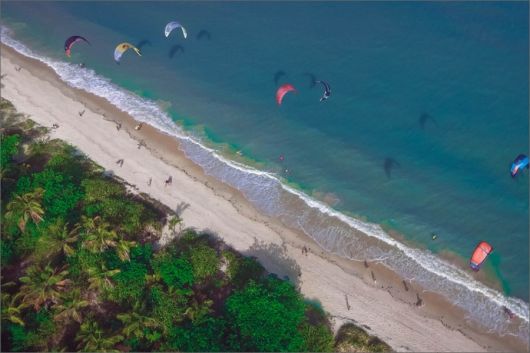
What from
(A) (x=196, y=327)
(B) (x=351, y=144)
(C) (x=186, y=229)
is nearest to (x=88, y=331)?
(A) (x=196, y=327)

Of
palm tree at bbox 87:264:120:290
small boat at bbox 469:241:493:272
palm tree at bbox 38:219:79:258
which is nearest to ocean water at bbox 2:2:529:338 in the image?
small boat at bbox 469:241:493:272

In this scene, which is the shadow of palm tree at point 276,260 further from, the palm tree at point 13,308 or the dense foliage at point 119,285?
the palm tree at point 13,308

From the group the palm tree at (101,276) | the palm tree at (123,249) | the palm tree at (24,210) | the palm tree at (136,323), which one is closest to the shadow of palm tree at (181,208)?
the palm tree at (123,249)

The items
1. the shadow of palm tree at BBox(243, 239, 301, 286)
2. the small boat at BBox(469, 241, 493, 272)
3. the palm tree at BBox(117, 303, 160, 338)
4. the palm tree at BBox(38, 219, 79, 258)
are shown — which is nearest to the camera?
the palm tree at BBox(117, 303, 160, 338)

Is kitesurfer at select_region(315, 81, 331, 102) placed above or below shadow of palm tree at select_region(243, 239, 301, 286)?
above

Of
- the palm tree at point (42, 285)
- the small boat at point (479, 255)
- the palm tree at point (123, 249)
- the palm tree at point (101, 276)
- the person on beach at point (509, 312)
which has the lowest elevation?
the palm tree at point (42, 285)

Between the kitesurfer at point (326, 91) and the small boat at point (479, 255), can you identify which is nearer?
the small boat at point (479, 255)

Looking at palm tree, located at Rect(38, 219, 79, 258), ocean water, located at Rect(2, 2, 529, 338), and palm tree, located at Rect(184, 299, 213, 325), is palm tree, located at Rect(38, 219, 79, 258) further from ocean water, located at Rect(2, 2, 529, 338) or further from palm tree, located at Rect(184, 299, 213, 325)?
ocean water, located at Rect(2, 2, 529, 338)
